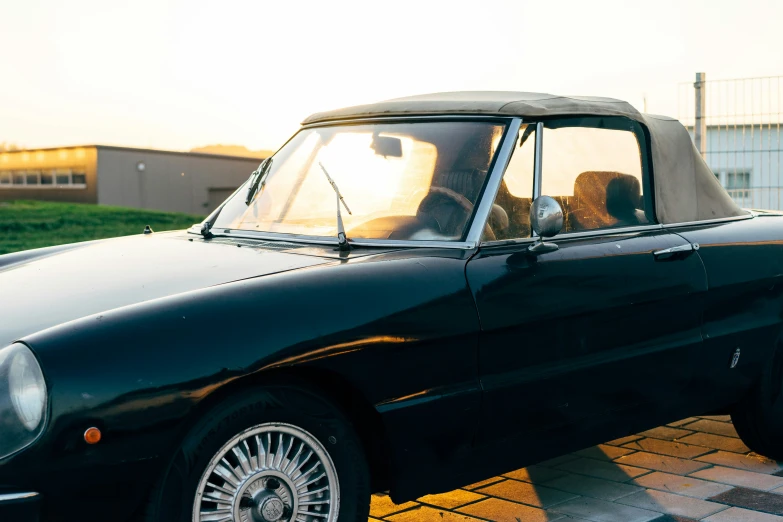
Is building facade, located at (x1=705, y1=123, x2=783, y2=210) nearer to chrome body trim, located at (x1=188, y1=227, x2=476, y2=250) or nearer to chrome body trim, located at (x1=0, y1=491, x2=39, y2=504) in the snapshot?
chrome body trim, located at (x1=188, y1=227, x2=476, y2=250)

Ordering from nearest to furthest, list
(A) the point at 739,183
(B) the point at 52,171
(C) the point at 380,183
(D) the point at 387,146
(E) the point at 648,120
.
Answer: (C) the point at 380,183 < (D) the point at 387,146 < (E) the point at 648,120 < (A) the point at 739,183 < (B) the point at 52,171

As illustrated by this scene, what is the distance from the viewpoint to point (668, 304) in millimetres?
3846

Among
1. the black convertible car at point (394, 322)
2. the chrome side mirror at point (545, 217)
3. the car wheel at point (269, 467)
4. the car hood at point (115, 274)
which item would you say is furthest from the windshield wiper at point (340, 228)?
the car wheel at point (269, 467)

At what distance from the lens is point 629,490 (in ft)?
13.2

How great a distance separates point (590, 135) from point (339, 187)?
3.64ft

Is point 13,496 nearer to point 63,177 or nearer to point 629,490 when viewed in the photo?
point 629,490

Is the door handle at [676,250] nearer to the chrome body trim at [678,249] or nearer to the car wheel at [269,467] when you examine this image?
the chrome body trim at [678,249]

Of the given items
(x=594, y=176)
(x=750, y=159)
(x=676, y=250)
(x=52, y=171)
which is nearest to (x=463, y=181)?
(x=594, y=176)

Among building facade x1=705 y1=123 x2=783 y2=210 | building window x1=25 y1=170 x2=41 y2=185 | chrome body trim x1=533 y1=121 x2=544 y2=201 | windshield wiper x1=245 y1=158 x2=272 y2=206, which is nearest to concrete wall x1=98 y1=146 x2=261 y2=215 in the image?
building window x1=25 y1=170 x2=41 y2=185

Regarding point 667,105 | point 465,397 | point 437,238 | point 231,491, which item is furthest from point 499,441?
point 667,105

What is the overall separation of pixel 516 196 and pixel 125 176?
56580 mm

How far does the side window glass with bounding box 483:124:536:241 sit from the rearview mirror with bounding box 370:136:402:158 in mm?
463

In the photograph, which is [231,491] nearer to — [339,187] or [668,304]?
[339,187]

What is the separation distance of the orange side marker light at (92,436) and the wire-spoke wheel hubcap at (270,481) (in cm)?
31
